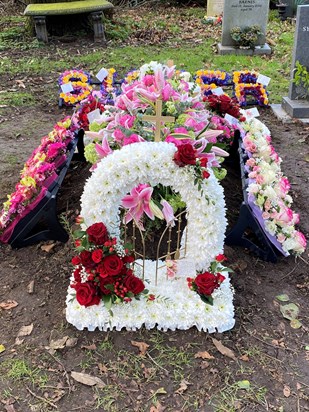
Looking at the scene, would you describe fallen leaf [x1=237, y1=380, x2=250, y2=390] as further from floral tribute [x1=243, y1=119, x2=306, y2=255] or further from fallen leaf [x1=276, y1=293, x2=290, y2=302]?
floral tribute [x1=243, y1=119, x2=306, y2=255]

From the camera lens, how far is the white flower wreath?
2740mm

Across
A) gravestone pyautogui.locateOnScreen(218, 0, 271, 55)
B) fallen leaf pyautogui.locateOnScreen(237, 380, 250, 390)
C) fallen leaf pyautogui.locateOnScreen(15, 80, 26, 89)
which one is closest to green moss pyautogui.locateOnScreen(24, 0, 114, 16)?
fallen leaf pyautogui.locateOnScreen(15, 80, 26, 89)

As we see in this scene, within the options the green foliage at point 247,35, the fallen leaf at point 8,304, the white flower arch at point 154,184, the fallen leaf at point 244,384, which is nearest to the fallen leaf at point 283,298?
the white flower arch at point 154,184

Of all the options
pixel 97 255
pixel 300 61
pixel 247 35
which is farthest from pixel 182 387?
pixel 247 35

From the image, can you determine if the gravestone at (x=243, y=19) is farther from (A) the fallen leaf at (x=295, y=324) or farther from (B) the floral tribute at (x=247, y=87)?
(A) the fallen leaf at (x=295, y=324)

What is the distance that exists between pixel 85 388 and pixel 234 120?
3.04 meters

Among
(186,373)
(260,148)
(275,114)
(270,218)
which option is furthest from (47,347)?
(275,114)

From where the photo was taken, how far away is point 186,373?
109 inches

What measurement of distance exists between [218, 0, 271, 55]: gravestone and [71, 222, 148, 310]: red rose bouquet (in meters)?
7.29

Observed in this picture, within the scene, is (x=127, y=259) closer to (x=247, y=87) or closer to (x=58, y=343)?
(x=58, y=343)

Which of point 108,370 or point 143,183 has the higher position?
point 143,183

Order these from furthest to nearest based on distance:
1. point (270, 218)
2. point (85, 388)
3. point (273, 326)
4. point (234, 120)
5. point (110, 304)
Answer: point (234, 120)
point (270, 218)
point (273, 326)
point (110, 304)
point (85, 388)

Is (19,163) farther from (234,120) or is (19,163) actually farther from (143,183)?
(143,183)

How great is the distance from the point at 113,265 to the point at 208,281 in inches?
22.4
